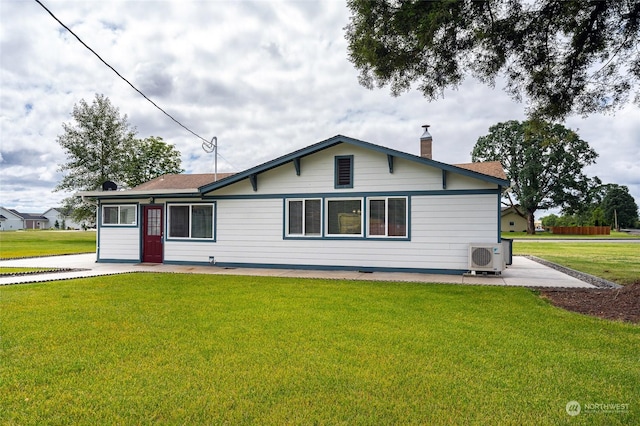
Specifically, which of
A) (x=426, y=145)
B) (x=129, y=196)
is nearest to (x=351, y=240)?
(x=426, y=145)

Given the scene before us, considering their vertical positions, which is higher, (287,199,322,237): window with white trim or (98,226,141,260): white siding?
(287,199,322,237): window with white trim

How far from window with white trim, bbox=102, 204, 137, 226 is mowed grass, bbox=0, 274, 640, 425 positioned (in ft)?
22.7

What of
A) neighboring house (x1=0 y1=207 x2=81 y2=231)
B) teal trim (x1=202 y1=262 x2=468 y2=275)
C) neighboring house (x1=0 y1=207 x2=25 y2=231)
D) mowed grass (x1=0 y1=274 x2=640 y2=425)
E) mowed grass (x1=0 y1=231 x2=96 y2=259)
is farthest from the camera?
neighboring house (x1=0 y1=207 x2=81 y2=231)

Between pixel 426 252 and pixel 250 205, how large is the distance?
5.57m

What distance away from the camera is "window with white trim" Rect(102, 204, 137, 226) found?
13.0 m

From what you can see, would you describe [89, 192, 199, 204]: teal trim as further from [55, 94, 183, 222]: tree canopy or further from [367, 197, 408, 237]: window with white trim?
[55, 94, 183, 222]: tree canopy

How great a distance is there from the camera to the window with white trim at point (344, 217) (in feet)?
35.9

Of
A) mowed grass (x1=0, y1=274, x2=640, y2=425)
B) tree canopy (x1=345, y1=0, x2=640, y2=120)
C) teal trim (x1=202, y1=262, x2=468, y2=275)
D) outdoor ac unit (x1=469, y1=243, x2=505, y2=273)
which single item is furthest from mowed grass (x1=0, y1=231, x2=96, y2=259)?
outdoor ac unit (x1=469, y1=243, x2=505, y2=273)

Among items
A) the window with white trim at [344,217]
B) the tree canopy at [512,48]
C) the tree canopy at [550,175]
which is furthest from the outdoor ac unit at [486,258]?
the tree canopy at [550,175]

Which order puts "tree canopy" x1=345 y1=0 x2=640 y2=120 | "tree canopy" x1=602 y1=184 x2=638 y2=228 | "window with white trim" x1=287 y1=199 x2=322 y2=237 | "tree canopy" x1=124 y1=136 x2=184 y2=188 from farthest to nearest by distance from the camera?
"tree canopy" x1=602 y1=184 x2=638 y2=228, "tree canopy" x1=124 y1=136 x2=184 y2=188, "window with white trim" x1=287 y1=199 x2=322 y2=237, "tree canopy" x1=345 y1=0 x2=640 y2=120

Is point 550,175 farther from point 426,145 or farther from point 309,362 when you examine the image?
point 309,362

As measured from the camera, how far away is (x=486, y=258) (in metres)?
9.72

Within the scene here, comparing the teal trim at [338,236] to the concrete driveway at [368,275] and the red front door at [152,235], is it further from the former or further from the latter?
the red front door at [152,235]

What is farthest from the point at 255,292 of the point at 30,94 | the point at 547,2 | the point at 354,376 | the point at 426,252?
the point at 30,94
